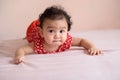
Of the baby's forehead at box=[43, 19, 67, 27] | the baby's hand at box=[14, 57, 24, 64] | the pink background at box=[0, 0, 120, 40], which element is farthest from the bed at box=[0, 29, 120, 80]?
the pink background at box=[0, 0, 120, 40]

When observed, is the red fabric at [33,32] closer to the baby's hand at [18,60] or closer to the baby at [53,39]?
the baby at [53,39]

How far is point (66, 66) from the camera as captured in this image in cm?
100

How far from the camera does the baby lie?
1.10 metres

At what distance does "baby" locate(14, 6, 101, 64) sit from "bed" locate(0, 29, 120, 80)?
40 millimetres

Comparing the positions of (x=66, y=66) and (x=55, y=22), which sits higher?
(x=55, y=22)

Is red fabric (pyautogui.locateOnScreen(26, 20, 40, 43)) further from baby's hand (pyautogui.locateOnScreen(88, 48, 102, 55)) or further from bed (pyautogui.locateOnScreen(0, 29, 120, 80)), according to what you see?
baby's hand (pyautogui.locateOnScreen(88, 48, 102, 55))

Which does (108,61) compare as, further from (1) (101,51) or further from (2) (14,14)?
(2) (14,14)

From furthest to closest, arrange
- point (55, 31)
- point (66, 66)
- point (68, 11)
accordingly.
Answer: point (68, 11)
point (55, 31)
point (66, 66)

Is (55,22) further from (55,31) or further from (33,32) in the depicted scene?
(33,32)

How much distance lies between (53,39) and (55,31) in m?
0.04

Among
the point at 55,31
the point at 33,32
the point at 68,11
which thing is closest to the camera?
the point at 55,31

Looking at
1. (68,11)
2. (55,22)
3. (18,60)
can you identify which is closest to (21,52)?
(18,60)

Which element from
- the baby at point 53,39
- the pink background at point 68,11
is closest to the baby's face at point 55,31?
the baby at point 53,39

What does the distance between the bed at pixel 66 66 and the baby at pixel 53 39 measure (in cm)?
4
